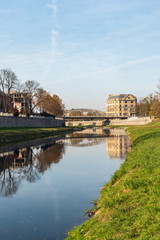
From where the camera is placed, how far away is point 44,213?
38.0 feet

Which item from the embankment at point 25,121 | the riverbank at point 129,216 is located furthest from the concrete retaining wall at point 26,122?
the riverbank at point 129,216

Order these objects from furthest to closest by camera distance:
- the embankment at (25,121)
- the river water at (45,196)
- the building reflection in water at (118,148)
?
the embankment at (25,121), the building reflection in water at (118,148), the river water at (45,196)

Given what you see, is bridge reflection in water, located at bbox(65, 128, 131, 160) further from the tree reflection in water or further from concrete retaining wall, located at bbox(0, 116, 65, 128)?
concrete retaining wall, located at bbox(0, 116, 65, 128)

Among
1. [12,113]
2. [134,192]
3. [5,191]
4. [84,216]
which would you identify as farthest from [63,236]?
[12,113]

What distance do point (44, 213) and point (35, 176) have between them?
8230 millimetres

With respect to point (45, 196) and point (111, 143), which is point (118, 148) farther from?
point (45, 196)

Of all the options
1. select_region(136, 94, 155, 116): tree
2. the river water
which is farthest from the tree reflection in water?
select_region(136, 94, 155, 116): tree

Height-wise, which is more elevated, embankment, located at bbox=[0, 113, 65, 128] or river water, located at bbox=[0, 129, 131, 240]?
embankment, located at bbox=[0, 113, 65, 128]

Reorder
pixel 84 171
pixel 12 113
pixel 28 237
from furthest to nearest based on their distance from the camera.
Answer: pixel 12 113
pixel 84 171
pixel 28 237

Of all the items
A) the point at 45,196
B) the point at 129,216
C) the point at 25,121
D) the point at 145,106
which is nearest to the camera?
the point at 129,216

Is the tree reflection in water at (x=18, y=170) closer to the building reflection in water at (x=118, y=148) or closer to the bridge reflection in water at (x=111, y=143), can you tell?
the building reflection in water at (x=118, y=148)

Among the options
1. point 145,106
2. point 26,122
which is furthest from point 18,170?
point 145,106

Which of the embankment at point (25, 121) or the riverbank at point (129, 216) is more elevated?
the embankment at point (25, 121)

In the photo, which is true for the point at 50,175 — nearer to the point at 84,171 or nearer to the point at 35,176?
the point at 35,176
